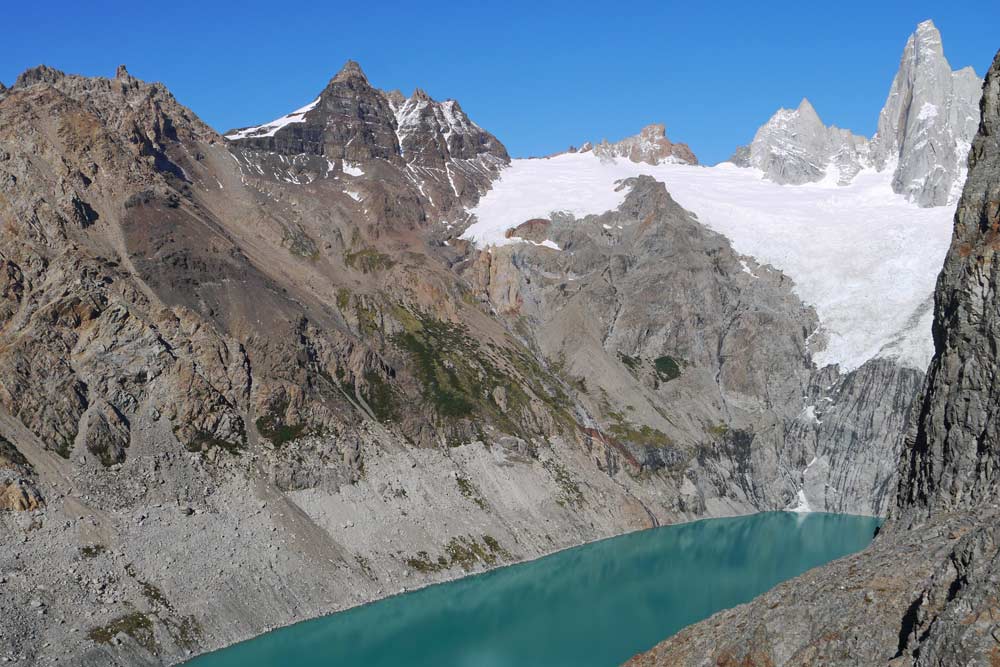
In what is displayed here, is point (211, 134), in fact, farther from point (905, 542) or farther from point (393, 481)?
point (905, 542)

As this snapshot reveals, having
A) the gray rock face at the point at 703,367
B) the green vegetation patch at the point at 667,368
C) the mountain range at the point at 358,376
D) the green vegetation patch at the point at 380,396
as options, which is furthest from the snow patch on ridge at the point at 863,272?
the green vegetation patch at the point at 380,396

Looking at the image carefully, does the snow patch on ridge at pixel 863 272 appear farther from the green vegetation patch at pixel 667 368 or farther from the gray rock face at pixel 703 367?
the green vegetation patch at pixel 667 368

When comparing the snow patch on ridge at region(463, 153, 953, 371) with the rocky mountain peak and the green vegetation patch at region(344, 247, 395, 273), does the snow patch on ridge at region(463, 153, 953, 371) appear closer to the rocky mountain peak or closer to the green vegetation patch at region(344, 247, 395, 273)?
the green vegetation patch at region(344, 247, 395, 273)

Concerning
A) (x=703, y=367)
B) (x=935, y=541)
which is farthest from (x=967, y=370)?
(x=703, y=367)

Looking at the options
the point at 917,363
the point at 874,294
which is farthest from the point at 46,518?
the point at 874,294

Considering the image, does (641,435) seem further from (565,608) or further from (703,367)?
(565,608)
